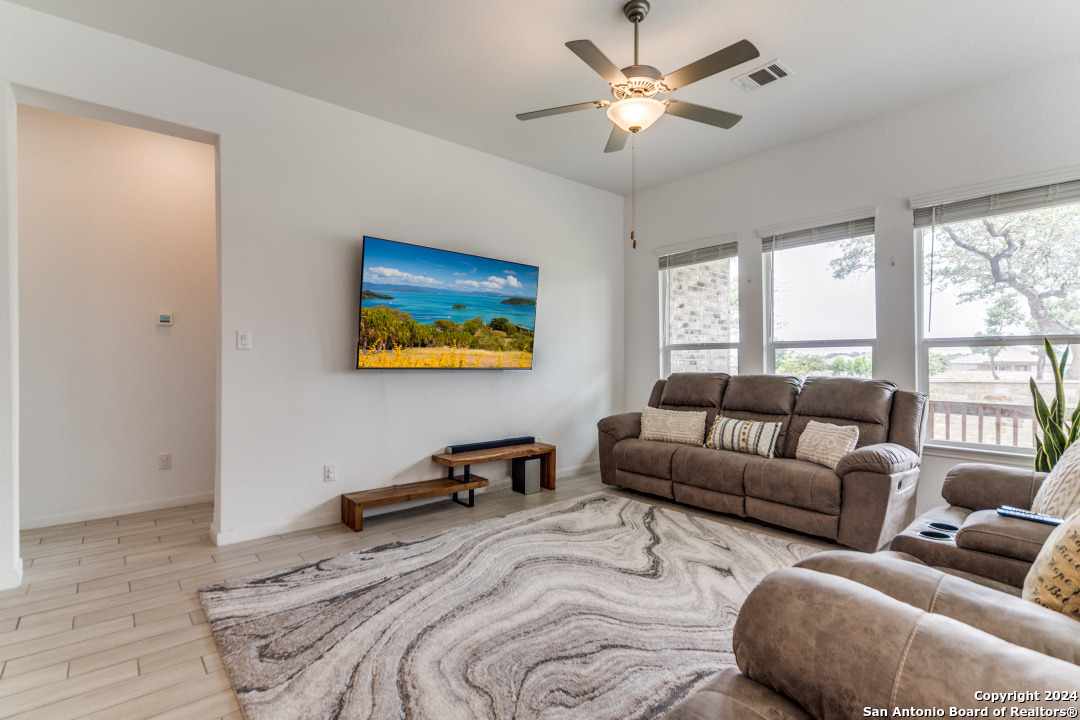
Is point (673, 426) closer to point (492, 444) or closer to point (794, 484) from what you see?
point (794, 484)

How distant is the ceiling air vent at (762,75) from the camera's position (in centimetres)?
310

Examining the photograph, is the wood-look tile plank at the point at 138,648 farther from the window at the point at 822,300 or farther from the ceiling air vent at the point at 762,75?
the window at the point at 822,300

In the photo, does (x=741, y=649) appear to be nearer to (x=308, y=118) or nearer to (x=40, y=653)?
(x=40, y=653)

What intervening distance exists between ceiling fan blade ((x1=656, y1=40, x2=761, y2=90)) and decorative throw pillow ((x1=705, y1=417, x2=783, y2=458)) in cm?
253

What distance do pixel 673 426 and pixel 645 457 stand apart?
40 centimetres

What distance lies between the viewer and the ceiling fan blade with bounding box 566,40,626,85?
7.06 feet

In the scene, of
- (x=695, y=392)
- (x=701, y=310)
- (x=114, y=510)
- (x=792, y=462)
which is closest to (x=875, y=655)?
(x=792, y=462)

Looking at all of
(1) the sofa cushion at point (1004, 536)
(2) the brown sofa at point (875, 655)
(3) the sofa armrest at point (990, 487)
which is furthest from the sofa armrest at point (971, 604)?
(3) the sofa armrest at point (990, 487)

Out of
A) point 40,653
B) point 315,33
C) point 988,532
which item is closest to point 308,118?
point 315,33

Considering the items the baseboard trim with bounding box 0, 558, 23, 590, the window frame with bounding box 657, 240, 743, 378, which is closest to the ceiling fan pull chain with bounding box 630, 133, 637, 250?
the window frame with bounding box 657, 240, 743, 378

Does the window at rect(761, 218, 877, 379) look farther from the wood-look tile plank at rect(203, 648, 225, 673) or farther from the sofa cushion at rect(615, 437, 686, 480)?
the wood-look tile plank at rect(203, 648, 225, 673)

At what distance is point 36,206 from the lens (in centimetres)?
343

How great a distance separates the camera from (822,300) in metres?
4.23

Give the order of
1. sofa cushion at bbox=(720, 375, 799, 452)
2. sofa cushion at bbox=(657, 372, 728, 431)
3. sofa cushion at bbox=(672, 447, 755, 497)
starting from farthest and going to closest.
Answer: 1. sofa cushion at bbox=(657, 372, 728, 431)
2. sofa cushion at bbox=(720, 375, 799, 452)
3. sofa cushion at bbox=(672, 447, 755, 497)
